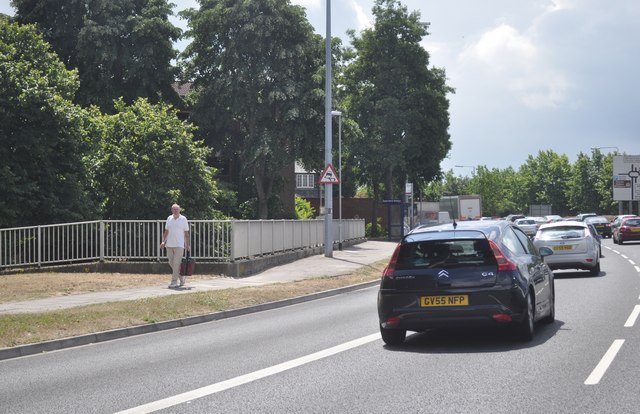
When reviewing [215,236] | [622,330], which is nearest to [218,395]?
[622,330]

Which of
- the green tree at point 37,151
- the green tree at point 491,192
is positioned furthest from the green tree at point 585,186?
the green tree at point 37,151

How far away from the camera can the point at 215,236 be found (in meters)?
23.2

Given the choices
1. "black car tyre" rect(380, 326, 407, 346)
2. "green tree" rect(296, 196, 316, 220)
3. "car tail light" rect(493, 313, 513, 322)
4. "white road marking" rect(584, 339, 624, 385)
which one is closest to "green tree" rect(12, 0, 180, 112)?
"green tree" rect(296, 196, 316, 220)

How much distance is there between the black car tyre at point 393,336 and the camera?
10398mm

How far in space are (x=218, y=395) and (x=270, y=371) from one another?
4.39 feet

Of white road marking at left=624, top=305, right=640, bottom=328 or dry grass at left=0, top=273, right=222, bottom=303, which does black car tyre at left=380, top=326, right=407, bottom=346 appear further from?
dry grass at left=0, top=273, right=222, bottom=303

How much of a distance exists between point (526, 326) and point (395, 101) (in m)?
49.2

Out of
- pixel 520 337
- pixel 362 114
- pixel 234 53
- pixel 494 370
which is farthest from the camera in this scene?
pixel 362 114

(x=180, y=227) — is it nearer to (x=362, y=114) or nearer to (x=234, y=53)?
(x=234, y=53)

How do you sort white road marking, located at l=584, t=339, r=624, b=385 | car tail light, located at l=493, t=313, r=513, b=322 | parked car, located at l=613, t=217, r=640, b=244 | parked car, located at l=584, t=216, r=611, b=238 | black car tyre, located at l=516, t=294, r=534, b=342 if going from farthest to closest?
parked car, located at l=584, t=216, r=611, b=238 → parked car, located at l=613, t=217, r=640, b=244 → black car tyre, located at l=516, t=294, r=534, b=342 → car tail light, located at l=493, t=313, r=513, b=322 → white road marking, located at l=584, t=339, r=624, b=385

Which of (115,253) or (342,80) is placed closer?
(115,253)

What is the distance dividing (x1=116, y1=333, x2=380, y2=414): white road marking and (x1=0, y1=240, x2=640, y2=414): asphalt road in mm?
12

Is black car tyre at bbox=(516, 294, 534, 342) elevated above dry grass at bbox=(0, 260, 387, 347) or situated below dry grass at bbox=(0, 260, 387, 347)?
above

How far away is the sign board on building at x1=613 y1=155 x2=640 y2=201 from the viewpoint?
76438 mm
